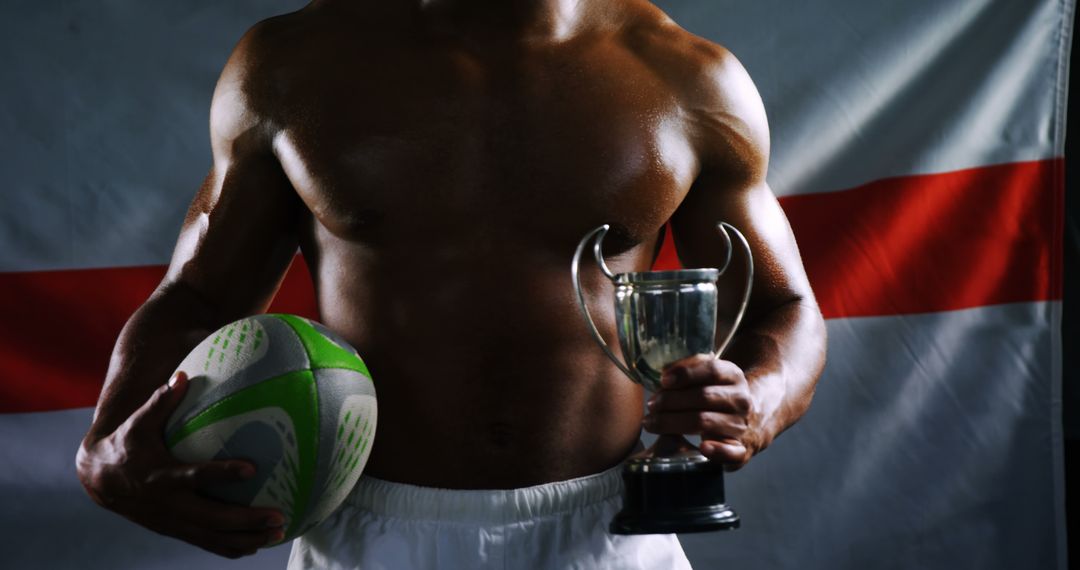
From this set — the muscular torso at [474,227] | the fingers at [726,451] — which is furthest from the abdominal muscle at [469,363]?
the fingers at [726,451]

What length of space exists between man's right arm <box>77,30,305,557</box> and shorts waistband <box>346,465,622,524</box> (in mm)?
161

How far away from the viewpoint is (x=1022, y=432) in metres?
1.91

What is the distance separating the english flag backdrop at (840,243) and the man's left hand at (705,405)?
1002mm

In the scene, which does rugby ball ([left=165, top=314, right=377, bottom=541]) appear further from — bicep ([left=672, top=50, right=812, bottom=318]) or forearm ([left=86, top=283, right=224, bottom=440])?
bicep ([left=672, top=50, right=812, bottom=318])

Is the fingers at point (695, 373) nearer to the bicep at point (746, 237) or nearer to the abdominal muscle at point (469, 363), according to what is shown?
the abdominal muscle at point (469, 363)

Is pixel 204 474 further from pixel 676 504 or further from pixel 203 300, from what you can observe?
pixel 676 504

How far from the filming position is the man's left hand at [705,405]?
0.94 meters

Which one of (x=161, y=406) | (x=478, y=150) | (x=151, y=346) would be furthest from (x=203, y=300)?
(x=478, y=150)

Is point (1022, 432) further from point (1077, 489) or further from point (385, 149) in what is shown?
point (385, 149)

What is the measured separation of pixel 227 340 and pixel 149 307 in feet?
0.60

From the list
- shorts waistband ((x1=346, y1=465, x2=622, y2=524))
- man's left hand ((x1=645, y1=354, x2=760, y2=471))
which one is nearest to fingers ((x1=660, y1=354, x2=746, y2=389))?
man's left hand ((x1=645, y1=354, x2=760, y2=471))

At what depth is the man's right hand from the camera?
97 centimetres

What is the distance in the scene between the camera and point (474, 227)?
3.72 feet

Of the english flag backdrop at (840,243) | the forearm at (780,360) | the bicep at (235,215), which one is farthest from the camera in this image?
the english flag backdrop at (840,243)
